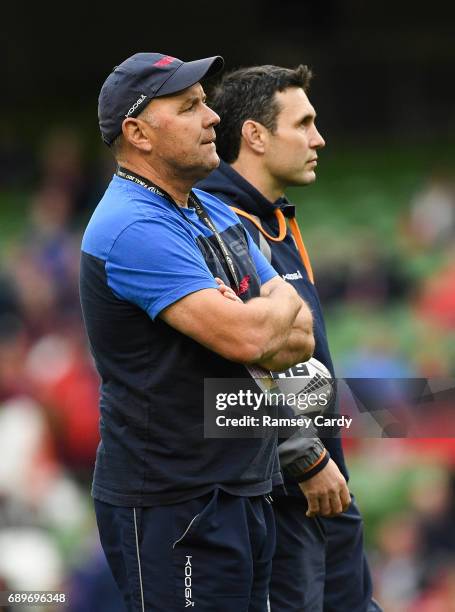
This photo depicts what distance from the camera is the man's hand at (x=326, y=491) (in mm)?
3389

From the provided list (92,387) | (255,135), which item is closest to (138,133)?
(255,135)

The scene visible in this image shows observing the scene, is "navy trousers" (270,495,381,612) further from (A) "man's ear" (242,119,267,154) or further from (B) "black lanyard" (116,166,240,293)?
(A) "man's ear" (242,119,267,154)

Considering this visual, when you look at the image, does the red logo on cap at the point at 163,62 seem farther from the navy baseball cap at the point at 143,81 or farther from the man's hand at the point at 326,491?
the man's hand at the point at 326,491

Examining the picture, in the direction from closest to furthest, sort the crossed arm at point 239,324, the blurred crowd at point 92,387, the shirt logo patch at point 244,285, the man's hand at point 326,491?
the crossed arm at point 239,324 → the shirt logo patch at point 244,285 → the man's hand at point 326,491 → the blurred crowd at point 92,387

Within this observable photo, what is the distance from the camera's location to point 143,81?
119 inches

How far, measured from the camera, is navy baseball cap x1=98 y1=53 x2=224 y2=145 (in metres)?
3.02

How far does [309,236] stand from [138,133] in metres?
8.85

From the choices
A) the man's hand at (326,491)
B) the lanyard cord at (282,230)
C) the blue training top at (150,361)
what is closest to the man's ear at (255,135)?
the lanyard cord at (282,230)

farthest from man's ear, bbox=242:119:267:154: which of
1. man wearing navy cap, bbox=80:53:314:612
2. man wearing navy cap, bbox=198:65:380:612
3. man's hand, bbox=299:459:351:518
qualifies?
man's hand, bbox=299:459:351:518

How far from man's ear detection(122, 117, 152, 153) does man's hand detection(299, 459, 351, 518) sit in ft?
3.41

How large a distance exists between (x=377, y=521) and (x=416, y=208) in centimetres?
572

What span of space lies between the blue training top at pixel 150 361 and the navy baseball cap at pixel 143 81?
201 mm

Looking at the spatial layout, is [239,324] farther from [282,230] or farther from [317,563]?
[317,563]

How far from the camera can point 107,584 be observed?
539 cm
